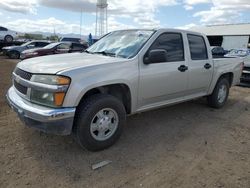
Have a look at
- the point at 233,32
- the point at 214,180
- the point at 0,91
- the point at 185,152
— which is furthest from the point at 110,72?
the point at 233,32

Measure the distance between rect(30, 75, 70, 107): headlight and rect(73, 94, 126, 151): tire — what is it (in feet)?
1.29

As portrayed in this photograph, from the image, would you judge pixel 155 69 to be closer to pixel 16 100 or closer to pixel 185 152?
pixel 185 152

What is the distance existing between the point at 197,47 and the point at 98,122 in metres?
3.01

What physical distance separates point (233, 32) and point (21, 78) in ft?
108

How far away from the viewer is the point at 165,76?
4863 millimetres

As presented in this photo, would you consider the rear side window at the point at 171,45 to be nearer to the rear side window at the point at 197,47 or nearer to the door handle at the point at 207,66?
the rear side window at the point at 197,47

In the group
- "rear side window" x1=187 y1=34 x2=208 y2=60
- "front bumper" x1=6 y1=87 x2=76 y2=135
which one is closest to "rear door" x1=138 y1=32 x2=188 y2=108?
"rear side window" x1=187 y1=34 x2=208 y2=60

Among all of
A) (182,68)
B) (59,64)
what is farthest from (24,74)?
(182,68)

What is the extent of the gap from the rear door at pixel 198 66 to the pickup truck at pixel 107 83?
0.07 ft

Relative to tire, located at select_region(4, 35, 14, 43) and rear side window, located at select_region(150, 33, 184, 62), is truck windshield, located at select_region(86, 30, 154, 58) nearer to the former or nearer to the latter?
rear side window, located at select_region(150, 33, 184, 62)

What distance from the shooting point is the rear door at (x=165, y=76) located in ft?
15.0

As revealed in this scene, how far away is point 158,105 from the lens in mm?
4996

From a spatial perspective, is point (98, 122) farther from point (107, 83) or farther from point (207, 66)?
point (207, 66)

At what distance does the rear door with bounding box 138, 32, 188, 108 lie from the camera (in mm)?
4578
